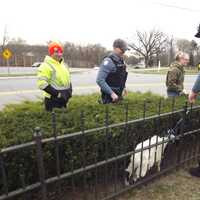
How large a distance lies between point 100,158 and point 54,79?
47.9 inches

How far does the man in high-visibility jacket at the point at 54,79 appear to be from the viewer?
10.8 ft

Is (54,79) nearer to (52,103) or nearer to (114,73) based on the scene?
(52,103)

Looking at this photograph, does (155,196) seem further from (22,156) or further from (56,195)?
(22,156)

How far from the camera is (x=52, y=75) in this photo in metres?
3.36

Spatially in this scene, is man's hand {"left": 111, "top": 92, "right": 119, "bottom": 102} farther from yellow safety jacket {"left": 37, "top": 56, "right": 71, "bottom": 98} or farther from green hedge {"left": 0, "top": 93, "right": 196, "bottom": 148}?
yellow safety jacket {"left": 37, "top": 56, "right": 71, "bottom": 98}

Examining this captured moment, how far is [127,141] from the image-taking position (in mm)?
2898

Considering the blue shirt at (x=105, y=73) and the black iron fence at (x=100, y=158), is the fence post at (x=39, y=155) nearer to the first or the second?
the black iron fence at (x=100, y=158)

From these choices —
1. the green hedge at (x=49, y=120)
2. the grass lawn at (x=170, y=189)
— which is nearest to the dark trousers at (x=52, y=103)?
the green hedge at (x=49, y=120)

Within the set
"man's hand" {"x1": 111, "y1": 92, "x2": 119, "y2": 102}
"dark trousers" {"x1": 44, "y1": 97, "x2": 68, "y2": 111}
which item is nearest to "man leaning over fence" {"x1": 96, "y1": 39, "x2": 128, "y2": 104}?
"man's hand" {"x1": 111, "y1": 92, "x2": 119, "y2": 102}

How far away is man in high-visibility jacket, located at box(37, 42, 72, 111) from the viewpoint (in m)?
3.29

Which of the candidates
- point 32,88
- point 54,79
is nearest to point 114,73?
point 54,79

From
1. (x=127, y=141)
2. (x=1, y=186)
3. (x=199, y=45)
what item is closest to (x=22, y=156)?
(x=1, y=186)

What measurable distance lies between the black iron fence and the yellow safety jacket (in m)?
1.07

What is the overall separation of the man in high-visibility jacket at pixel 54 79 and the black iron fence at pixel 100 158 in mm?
1035
